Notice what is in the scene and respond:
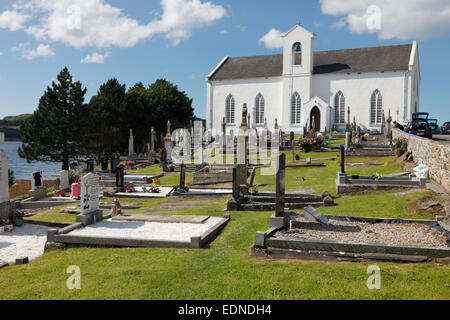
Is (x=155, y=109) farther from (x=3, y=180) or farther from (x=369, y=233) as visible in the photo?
(x=369, y=233)

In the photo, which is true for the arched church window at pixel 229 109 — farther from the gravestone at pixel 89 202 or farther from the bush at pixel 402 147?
the gravestone at pixel 89 202

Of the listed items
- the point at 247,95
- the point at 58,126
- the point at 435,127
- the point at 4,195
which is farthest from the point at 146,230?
the point at 247,95

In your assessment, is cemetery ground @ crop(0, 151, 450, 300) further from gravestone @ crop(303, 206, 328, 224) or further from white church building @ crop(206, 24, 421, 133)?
white church building @ crop(206, 24, 421, 133)

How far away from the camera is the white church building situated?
49.0 metres

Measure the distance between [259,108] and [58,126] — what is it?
3015 centimetres

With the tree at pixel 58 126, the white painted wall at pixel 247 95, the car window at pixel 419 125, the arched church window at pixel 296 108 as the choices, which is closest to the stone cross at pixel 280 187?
the car window at pixel 419 125

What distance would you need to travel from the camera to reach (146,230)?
10555mm

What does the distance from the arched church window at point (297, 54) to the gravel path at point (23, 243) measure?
48274 millimetres

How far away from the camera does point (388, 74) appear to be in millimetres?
48750

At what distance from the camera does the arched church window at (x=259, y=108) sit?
188 ft

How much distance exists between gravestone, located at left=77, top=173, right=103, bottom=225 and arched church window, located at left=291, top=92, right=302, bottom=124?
148 feet

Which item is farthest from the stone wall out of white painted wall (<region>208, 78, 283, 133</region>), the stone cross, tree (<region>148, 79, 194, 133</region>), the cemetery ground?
tree (<region>148, 79, 194, 133</region>)

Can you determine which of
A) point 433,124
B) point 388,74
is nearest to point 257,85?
point 388,74

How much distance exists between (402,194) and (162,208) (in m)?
9.05
